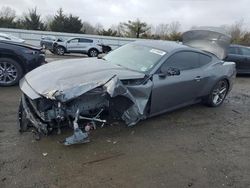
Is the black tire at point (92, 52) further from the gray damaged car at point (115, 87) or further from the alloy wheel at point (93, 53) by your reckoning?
the gray damaged car at point (115, 87)

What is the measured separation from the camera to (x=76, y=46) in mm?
21875

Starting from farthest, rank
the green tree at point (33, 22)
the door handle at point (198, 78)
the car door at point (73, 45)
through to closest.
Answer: the green tree at point (33, 22), the car door at point (73, 45), the door handle at point (198, 78)

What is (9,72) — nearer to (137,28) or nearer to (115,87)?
(115,87)

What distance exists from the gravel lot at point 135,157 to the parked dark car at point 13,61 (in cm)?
176

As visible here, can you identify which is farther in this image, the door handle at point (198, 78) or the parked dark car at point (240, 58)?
the parked dark car at point (240, 58)

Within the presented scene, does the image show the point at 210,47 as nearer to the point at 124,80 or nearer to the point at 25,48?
the point at 124,80

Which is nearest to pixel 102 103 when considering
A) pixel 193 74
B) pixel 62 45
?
pixel 193 74

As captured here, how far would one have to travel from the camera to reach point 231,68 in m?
6.85

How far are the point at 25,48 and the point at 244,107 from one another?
588 cm

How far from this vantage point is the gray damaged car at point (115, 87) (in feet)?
13.1

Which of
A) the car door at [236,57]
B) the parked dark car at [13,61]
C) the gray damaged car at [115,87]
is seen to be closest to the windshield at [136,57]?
the gray damaged car at [115,87]

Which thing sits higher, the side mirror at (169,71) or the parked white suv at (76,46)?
the side mirror at (169,71)

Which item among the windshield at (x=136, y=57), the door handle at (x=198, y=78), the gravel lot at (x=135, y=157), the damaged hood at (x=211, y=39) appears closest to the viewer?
the gravel lot at (x=135, y=157)

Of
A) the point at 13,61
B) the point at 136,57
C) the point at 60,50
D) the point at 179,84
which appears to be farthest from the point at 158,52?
the point at 60,50
